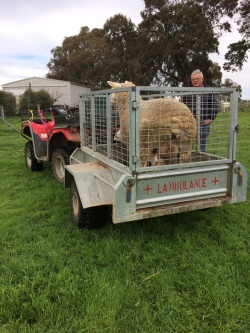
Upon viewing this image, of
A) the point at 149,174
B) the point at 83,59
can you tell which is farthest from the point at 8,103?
the point at 83,59

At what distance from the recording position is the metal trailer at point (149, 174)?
289cm

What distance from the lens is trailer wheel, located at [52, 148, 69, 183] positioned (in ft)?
17.7

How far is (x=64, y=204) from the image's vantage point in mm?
4445

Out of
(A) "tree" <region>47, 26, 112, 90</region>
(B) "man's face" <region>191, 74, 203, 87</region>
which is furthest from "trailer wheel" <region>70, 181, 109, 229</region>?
(A) "tree" <region>47, 26, 112, 90</region>

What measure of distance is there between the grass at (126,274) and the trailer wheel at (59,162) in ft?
4.52

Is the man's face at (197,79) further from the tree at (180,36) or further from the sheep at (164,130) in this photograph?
the tree at (180,36)

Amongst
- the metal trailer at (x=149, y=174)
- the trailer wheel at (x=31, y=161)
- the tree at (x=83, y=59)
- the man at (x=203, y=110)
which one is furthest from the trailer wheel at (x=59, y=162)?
the tree at (x=83, y=59)

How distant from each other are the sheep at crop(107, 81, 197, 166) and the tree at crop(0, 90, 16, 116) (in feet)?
70.1

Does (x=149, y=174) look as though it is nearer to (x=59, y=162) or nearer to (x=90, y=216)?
(x=90, y=216)

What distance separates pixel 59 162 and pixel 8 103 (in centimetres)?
1937

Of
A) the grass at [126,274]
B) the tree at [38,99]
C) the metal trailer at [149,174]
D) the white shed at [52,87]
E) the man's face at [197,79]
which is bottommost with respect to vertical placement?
the grass at [126,274]

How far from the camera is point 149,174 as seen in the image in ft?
9.85

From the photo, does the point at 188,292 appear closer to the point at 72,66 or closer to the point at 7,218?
the point at 7,218

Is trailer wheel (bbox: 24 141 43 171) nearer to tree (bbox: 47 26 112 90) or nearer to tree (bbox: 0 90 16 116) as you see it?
tree (bbox: 0 90 16 116)
